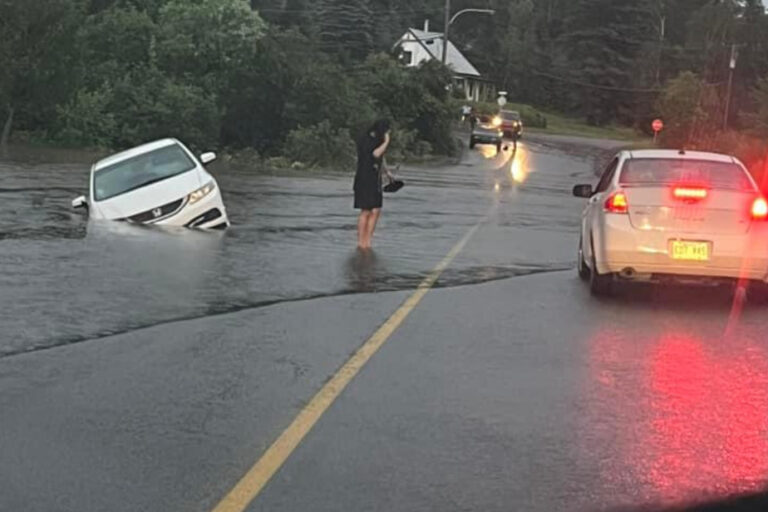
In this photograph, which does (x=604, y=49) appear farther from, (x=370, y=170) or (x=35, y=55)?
(x=370, y=170)

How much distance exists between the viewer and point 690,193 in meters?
10.8

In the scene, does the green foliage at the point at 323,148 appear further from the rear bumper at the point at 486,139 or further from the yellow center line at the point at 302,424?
the yellow center line at the point at 302,424

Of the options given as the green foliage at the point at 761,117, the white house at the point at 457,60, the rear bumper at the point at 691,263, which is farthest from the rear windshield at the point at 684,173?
the white house at the point at 457,60

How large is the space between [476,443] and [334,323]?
11.6ft

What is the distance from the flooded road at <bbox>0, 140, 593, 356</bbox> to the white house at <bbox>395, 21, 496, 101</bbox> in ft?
260

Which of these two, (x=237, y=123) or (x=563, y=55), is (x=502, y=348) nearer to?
(x=237, y=123)

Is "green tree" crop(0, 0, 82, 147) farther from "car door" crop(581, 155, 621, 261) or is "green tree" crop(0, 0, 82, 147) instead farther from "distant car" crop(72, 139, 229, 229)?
"car door" crop(581, 155, 621, 261)

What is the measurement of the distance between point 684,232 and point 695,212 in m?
0.23

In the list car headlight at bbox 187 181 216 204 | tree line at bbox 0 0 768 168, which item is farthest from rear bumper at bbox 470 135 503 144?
car headlight at bbox 187 181 216 204

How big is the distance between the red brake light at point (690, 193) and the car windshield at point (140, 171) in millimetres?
8454

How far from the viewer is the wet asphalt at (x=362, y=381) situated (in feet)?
17.4

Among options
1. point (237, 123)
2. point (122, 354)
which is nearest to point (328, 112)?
point (237, 123)

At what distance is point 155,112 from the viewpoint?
1831 inches

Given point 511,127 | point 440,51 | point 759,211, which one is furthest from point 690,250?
point 440,51
